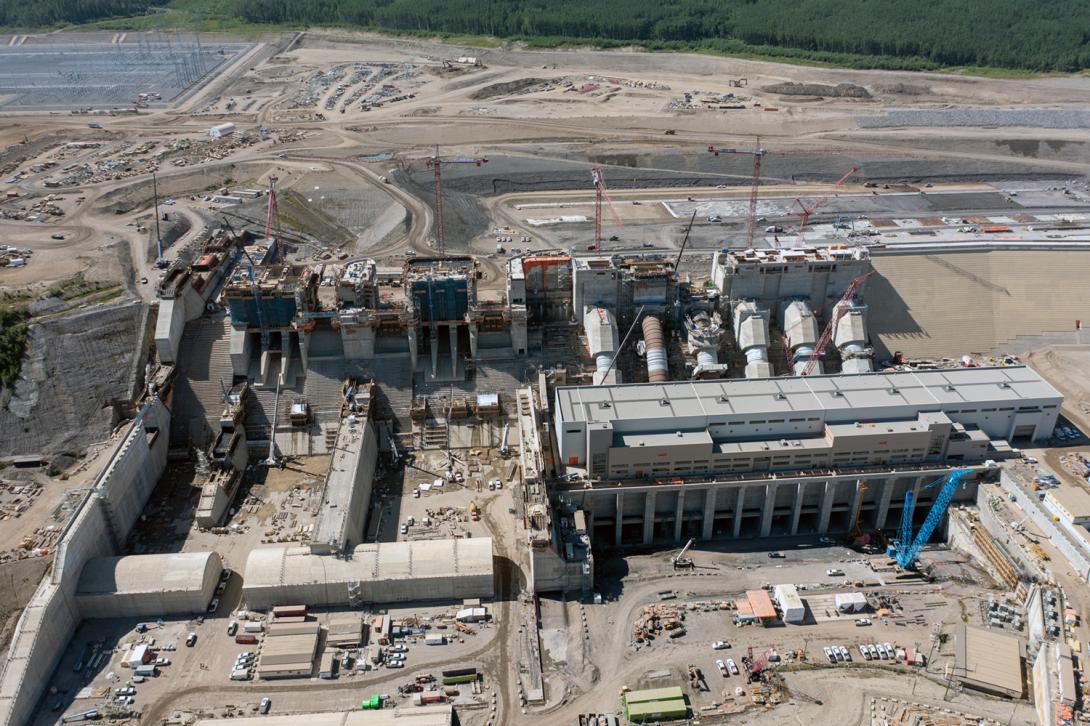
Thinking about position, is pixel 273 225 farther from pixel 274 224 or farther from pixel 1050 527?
pixel 1050 527

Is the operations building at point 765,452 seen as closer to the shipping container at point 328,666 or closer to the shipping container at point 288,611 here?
the shipping container at point 328,666

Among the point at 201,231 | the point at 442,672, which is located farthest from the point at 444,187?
the point at 442,672

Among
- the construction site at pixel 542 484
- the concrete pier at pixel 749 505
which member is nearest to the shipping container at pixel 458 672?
the construction site at pixel 542 484

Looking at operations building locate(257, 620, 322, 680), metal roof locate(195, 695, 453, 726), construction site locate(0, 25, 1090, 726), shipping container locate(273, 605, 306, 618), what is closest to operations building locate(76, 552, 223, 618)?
construction site locate(0, 25, 1090, 726)

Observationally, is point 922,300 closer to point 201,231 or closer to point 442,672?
point 442,672

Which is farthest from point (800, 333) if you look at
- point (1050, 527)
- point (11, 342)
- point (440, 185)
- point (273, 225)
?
point (11, 342)
